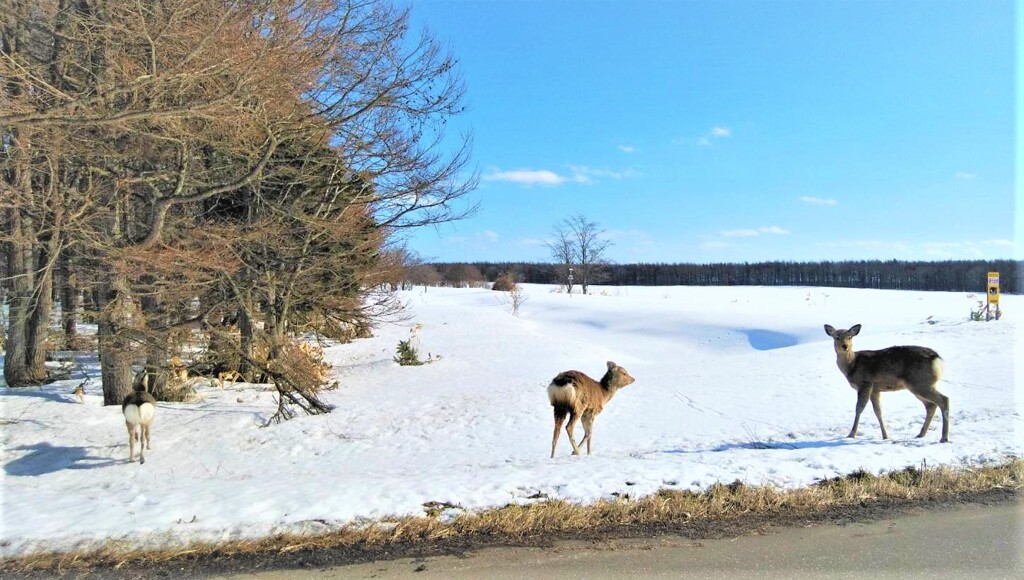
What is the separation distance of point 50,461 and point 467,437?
23.1ft

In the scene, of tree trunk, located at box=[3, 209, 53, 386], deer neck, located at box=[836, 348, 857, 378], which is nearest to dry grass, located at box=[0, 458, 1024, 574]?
deer neck, located at box=[836, 348, 857, 378]

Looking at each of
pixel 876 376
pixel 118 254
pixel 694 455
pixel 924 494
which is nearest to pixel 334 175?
pixel 118 254

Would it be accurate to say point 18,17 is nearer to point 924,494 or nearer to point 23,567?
point 23,567

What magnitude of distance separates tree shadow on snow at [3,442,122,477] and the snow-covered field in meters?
0.04

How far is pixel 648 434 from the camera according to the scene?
11492mm

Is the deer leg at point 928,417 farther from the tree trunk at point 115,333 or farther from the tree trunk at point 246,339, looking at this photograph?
the tree trunk at point 115,333

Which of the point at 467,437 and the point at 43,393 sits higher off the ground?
the point at 43,393

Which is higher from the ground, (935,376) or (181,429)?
(935,376)

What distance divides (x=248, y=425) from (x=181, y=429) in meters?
1.22

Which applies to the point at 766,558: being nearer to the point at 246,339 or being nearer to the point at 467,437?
the point at 467,437

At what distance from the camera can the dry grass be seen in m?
4.58

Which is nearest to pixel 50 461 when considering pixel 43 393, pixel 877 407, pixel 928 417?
pixel 43 393

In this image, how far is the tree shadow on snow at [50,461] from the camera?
407 inches

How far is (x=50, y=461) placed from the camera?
10.8 meters
